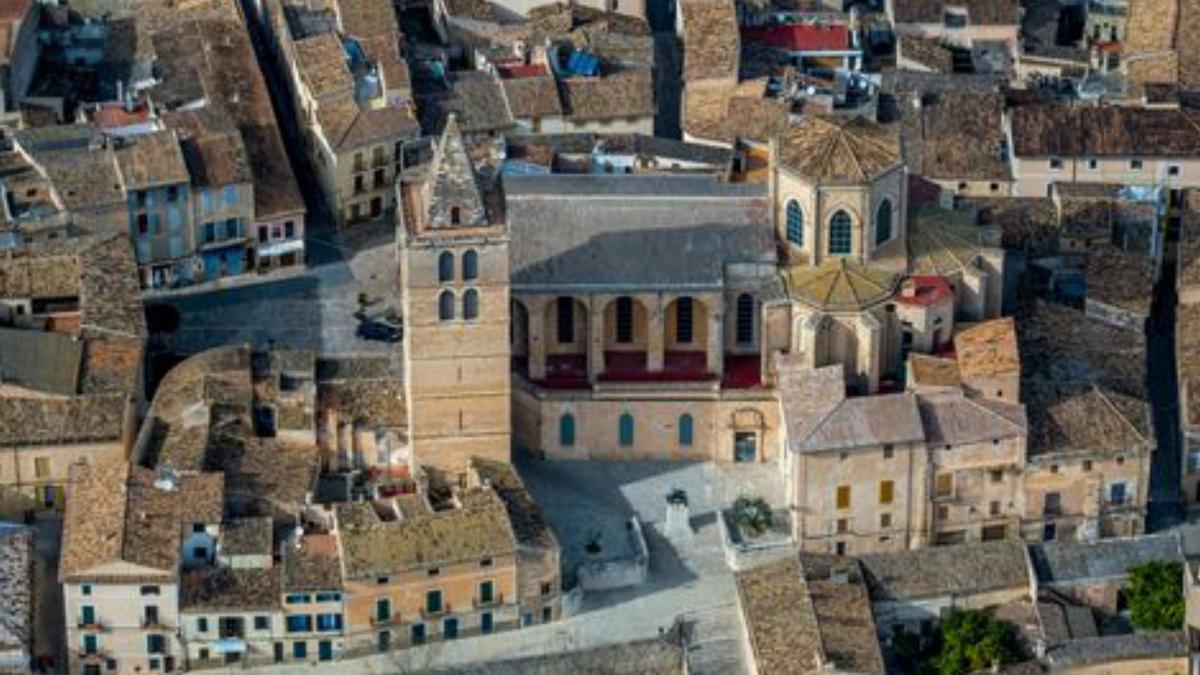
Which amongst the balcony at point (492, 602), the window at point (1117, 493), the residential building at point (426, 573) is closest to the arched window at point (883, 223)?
the window at point (1117, 493)

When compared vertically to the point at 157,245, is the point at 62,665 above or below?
below

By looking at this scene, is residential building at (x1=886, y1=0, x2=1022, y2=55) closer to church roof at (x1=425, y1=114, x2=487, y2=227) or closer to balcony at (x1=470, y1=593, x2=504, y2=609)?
church roof at (x1=425, y1=114, x2=487, y2=227)

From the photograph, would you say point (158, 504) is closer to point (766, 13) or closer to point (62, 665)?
point (62, 665)

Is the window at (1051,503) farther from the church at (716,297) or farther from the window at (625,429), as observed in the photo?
the window at (625,429)

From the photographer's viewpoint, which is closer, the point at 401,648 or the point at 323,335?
the point at 401,648

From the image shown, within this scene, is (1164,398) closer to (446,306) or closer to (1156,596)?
(1156,596)

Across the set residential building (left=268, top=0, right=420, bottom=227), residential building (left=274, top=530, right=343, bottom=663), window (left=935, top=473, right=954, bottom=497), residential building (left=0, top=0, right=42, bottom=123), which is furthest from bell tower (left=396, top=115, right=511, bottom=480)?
residential building (left=0, top=0, right=42, bottom=123)

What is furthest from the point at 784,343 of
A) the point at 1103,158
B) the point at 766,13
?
the point at 766,13

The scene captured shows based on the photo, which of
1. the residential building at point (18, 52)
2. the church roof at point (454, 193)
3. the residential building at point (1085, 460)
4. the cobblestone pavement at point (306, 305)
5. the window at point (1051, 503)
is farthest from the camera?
the residential building at point (18, 52)

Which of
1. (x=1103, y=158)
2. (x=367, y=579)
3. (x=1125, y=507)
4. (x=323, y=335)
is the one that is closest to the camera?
(x=367, y=579)
